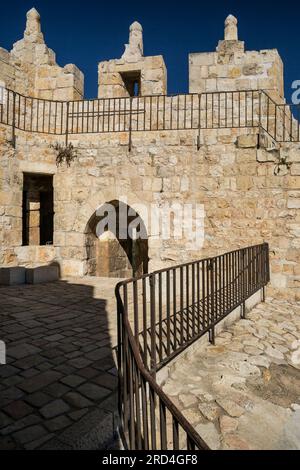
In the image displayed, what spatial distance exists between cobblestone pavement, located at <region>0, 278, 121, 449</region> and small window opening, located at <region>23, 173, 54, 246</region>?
4.98 metres

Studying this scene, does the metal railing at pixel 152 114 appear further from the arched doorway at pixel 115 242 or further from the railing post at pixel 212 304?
the railing post at pixel 212 304

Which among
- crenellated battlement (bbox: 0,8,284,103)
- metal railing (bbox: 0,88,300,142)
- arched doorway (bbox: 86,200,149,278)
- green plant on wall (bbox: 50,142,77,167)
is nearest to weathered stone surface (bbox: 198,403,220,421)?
arched doorway (bbox: 86,200,149,278)

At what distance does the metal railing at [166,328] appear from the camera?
71.9 inches

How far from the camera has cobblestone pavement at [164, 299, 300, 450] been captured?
2.49 metres

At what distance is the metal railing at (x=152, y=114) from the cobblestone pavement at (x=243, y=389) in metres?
5.26

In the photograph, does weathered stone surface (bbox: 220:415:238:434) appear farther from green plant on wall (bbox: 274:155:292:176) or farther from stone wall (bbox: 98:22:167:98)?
stone wall (bbox: 98:22:167:98)

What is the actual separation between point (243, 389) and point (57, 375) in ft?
5.95

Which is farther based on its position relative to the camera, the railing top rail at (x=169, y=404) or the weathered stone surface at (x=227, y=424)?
the weathered stone surface at (x=227, y=424)

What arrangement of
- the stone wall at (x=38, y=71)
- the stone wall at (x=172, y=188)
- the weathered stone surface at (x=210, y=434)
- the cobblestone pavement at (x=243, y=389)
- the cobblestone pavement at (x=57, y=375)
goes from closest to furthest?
1. the cobblestone pavement at (x=57, y=375)
2. the weathered stone surface at (x=210, y=434)
3. the cobblestone pavement at (x=243, y=389)
4. the stone wall at (x=172, y=188)
5. the stone wall at (x=38, y=71)

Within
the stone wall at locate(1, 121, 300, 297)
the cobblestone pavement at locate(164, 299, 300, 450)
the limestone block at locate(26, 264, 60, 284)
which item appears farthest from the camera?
the limestone block at locate(26, 264, 60, 284)

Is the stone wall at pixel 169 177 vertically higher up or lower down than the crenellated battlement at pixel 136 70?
lower down

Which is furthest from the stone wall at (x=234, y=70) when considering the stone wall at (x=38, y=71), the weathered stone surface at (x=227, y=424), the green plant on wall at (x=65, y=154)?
the weathered stone surface at (x=227, y=424)

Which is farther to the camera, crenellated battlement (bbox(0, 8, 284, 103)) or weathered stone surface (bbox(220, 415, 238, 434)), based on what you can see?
crenellated battlement (bbox(0, 8, 284, 103))
